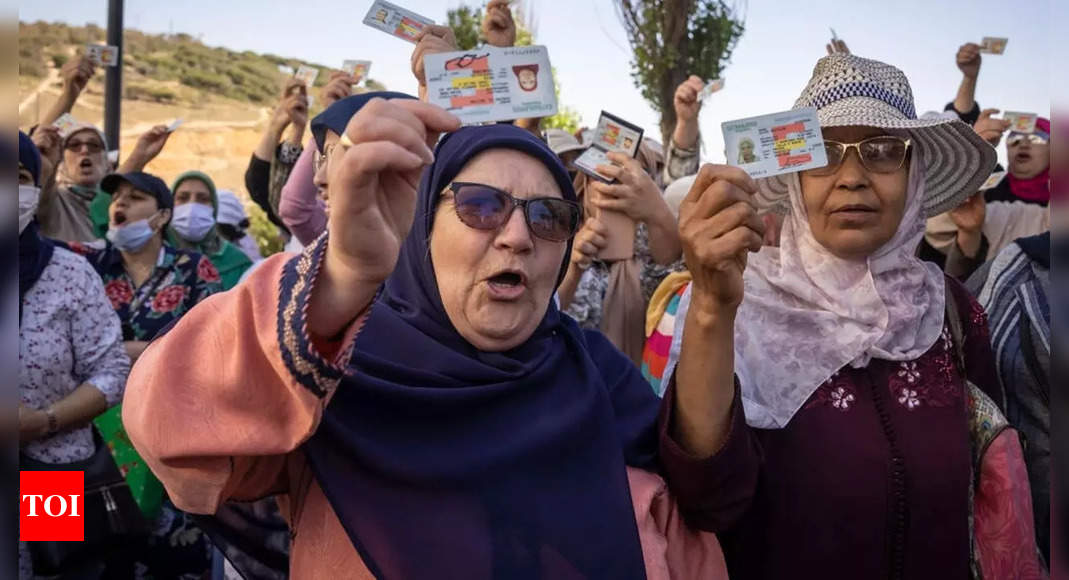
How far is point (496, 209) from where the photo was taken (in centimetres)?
198

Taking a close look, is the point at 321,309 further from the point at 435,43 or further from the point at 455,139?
the point at 435,43

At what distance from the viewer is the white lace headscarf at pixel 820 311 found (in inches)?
89.5

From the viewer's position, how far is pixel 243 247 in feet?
26.2

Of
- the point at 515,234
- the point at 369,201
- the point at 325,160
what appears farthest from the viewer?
the point at 325,160

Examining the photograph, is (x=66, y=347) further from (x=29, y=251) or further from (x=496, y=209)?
(x=496, y=209)

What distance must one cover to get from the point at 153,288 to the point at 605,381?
3.32m

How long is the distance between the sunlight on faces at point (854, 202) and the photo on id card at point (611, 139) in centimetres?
81

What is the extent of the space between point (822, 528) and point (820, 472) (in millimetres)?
134

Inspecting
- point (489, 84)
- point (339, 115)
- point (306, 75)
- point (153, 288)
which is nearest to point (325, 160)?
point (339, 115)

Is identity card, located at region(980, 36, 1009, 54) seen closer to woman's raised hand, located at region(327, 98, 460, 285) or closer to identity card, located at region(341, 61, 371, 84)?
identity card, located at region(341, 61, 371, 84)

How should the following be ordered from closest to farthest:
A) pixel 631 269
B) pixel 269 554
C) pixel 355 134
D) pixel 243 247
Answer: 1. pixel 355 134
2. pixel 269 554
3. pixel 631 269
4. pixel 243 247

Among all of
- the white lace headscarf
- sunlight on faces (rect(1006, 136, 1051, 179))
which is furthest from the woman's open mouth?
sunlight on faces (rect(1006, 136, 1051, 179))

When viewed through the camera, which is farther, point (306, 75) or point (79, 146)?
point (79, 146)

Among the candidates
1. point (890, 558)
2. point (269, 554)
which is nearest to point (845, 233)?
point (890, 558)
